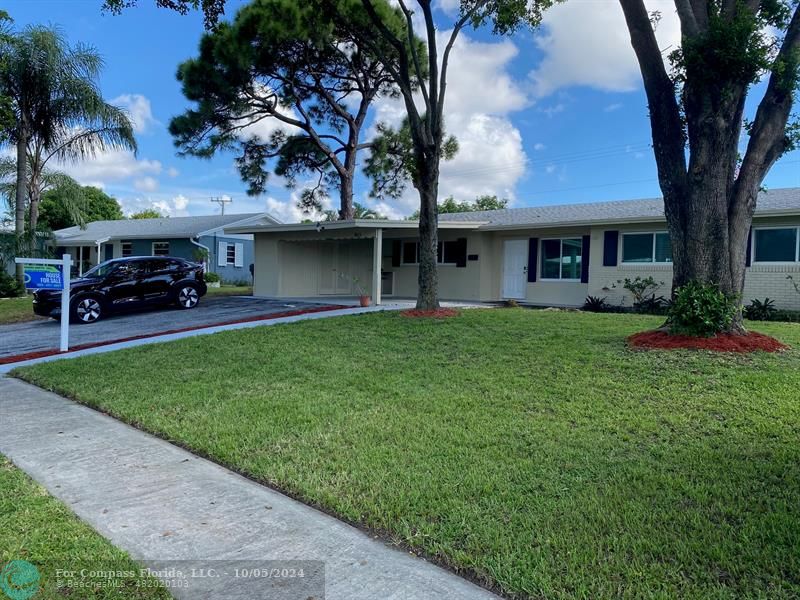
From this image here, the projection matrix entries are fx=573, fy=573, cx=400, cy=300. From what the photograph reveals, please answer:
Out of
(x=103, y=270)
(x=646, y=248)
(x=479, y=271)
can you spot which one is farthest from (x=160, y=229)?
(x=646, y=248)

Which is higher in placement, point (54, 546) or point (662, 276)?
point (662, 276)

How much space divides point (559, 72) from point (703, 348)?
984 centimetres

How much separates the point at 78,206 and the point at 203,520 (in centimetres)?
2289

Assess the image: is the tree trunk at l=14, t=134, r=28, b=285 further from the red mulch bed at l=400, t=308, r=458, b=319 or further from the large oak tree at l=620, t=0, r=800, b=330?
the large oak tree at l=620, t=0, r=800, b=330

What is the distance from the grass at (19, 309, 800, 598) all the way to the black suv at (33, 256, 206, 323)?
6.14m

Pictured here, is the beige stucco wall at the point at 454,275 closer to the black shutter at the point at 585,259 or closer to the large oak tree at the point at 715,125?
the black shutter at the point at 585,259

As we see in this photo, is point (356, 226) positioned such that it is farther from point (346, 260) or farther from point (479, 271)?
point (346, 260)

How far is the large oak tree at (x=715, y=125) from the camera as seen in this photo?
25.5 feet

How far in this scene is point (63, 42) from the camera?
774 inches

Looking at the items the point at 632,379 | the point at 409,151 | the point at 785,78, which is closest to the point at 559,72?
the point at 785,78

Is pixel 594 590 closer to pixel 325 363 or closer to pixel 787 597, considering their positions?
pixel 787 597

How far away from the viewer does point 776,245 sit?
13602mm

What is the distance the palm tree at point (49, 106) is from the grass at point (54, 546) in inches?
762

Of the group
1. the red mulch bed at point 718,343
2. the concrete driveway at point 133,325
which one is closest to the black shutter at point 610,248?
the red mulch bed at point 718,343
